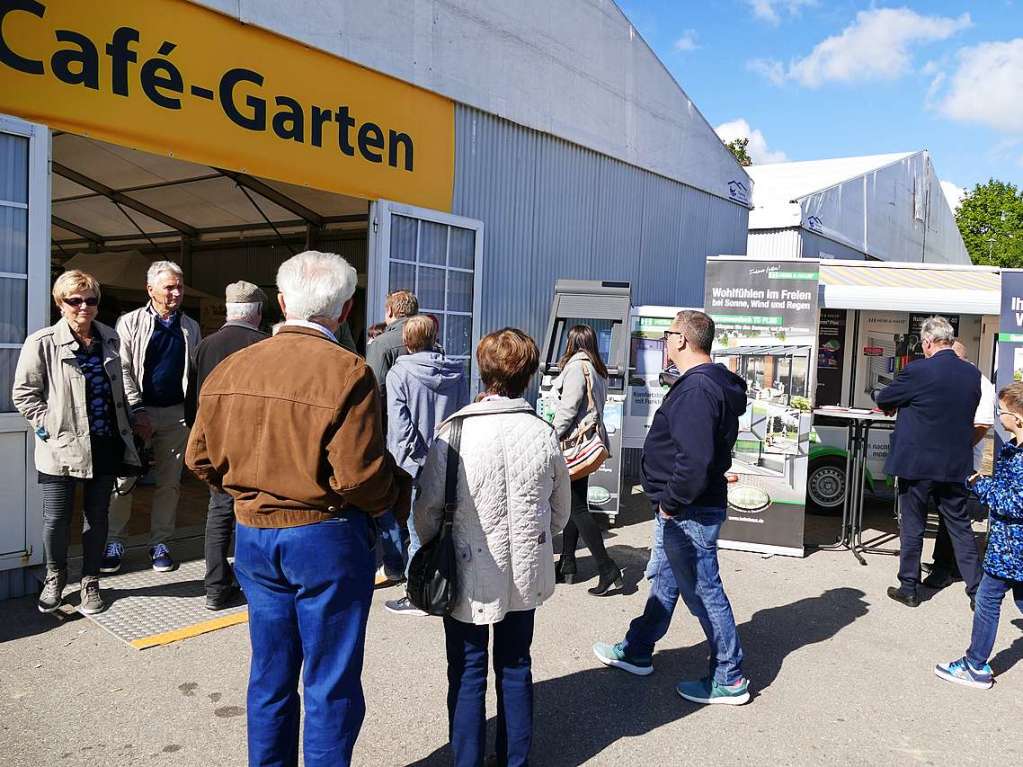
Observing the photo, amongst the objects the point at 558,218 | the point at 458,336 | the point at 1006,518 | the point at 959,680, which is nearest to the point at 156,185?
the point at 458,336

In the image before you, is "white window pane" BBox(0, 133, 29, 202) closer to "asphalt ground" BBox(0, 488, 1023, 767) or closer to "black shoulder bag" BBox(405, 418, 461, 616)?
"asphalt ground" BBox(0, 488, 1023, 767)

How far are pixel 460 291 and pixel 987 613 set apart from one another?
4.97m

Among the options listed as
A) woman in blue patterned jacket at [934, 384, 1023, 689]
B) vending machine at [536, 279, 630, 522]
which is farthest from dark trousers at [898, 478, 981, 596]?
vending machine at [536, 279, 630, 522]

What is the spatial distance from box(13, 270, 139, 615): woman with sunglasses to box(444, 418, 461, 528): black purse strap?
255cm

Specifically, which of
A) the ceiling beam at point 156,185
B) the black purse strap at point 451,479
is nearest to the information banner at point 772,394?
the black purse strap at point 451,479

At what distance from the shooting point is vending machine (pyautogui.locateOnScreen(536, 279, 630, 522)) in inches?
270

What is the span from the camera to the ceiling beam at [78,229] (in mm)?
12531

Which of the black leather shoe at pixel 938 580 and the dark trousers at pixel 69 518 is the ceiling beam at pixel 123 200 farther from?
the black leather shoe at pixel 938 580

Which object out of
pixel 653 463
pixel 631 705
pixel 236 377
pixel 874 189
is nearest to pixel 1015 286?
pixel 653 463

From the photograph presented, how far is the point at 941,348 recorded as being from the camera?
16.7 feet

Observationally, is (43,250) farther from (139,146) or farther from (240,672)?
(240,672)

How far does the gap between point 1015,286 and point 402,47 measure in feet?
17.9

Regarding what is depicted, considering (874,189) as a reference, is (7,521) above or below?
below

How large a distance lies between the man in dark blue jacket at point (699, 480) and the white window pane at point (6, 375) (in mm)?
3651
